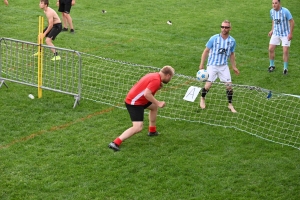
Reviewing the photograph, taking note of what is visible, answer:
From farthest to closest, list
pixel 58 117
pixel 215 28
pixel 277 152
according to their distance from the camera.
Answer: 1. pixel 215 28
2. pixel 58 117
3. pixel 277 152

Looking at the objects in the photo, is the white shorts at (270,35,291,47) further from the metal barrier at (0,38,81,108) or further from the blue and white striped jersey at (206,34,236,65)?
the metal barrier at (0,38,81,108)

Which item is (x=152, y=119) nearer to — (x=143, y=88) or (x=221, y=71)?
(x=143, y=88)

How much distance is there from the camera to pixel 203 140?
9883mm

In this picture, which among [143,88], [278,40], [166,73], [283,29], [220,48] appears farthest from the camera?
[278,40]

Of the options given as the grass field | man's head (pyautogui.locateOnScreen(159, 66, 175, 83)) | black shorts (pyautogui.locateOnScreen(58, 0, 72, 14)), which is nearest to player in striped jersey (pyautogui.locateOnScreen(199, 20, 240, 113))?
the grass field

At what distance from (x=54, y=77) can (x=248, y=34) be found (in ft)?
25.6

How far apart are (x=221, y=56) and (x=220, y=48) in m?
0.18

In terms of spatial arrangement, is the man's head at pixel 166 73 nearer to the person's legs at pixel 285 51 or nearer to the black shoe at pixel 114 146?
the black shoe at pixel 114 146

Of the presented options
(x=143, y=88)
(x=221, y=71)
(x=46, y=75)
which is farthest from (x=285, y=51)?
(x=46, y=75)

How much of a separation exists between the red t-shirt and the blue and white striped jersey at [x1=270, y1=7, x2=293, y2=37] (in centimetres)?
562

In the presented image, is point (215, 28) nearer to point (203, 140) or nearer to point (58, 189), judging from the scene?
point (203, 140)

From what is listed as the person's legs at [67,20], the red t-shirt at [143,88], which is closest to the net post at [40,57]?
the red t-shirt at [143,88]

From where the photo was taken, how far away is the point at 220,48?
1097 cm

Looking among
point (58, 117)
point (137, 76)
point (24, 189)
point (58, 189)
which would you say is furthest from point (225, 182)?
point (137, 76)
